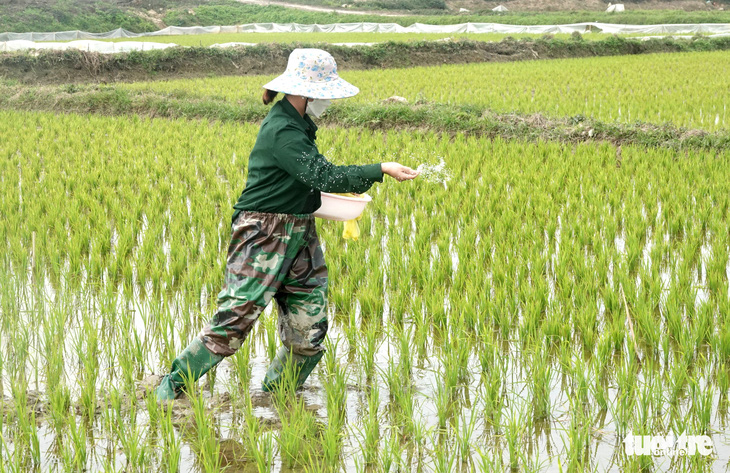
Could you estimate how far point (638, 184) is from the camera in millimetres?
5297

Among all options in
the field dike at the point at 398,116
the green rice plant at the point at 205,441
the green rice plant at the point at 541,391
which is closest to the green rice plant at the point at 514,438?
the green rice plant at the point at 541,391

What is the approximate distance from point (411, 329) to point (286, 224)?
34.9 inches

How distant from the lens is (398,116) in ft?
27.7

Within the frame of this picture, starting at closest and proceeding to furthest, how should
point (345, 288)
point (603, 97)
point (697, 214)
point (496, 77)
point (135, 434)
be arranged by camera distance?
point (135, 434), point (345, 288), point (697, 214), point (603, 97), point (496, 77)

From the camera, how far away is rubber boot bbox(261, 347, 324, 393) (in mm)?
2418

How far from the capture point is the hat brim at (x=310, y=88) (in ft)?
7.16

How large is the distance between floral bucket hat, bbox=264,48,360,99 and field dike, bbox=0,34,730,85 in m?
13.6

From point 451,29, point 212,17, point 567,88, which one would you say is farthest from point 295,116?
point 212,17

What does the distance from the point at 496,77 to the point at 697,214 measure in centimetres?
908

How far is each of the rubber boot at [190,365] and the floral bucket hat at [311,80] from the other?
829mm

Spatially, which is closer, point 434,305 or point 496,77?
point 434,305

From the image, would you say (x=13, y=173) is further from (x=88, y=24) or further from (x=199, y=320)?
(x=88, y=24)

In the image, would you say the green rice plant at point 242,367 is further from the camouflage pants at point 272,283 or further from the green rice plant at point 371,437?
the green rice plant at point 371,437

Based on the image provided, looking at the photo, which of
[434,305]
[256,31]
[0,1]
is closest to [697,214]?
[434,305]
